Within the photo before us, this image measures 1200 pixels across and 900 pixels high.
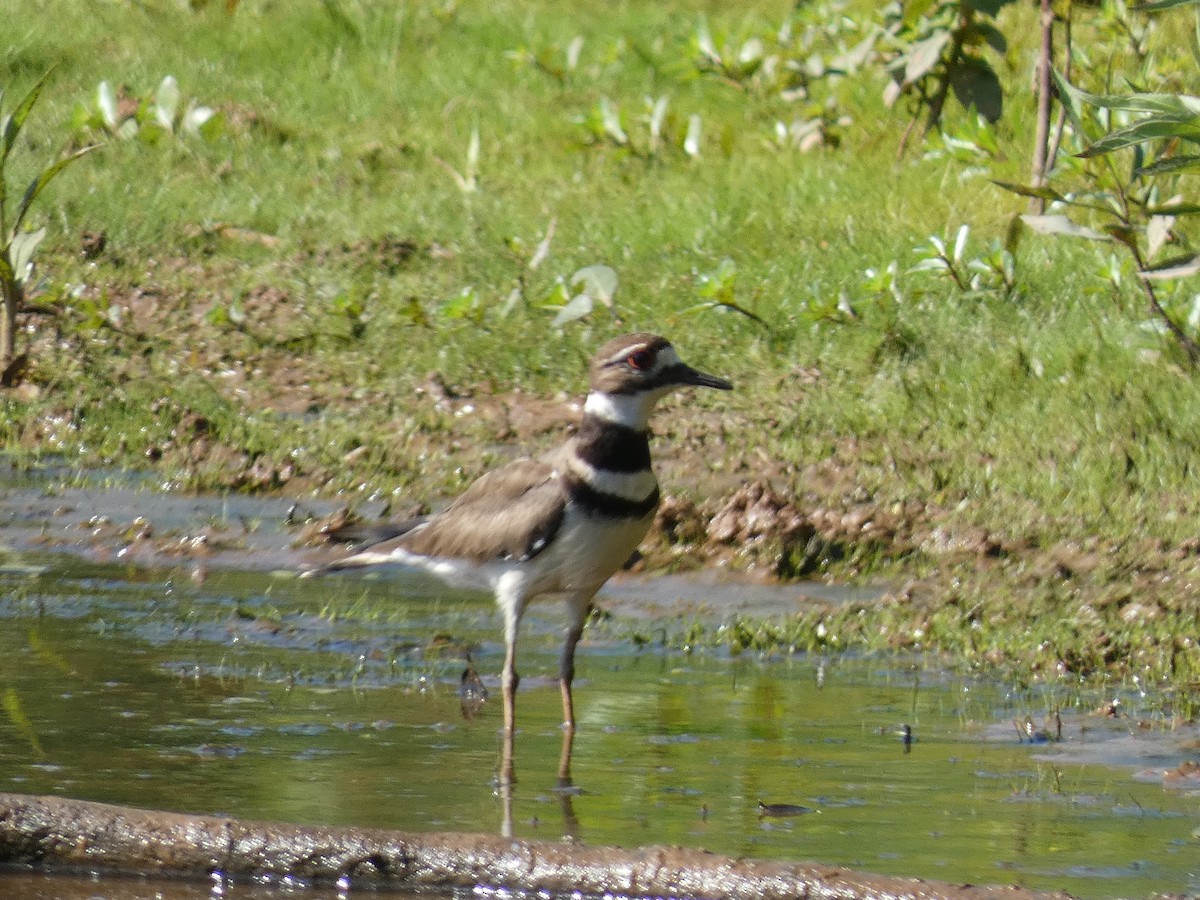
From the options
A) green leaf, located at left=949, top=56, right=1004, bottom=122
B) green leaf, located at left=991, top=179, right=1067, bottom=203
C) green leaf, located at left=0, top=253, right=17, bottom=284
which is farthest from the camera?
green leaf, located at left=949, top=56, right=1004, bottom=122

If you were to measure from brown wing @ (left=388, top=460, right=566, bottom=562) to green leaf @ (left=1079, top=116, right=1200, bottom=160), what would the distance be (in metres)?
1.85

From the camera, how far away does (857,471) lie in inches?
339

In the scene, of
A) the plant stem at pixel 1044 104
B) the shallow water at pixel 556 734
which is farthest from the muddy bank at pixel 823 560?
the plant stem at pixel 1044 104

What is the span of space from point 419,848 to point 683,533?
12.8ft

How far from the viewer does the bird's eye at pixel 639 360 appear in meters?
6.51

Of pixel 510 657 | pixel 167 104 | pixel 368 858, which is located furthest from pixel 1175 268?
pixel 167 104

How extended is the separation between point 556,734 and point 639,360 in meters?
1.27

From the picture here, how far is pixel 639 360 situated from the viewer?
21.4 feet

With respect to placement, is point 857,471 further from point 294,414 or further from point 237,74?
point 237,74

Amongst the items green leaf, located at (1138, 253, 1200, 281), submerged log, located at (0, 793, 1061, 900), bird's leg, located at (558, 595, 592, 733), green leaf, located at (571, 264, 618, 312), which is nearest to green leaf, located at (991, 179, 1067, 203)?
green leaf, located at (1138, 253, 1200, 281)

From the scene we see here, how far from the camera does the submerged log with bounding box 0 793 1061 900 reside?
160 inches

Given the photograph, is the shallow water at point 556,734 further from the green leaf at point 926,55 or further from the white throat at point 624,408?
the green leaf at point 926,55

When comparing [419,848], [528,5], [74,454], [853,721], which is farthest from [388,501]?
[528,5]

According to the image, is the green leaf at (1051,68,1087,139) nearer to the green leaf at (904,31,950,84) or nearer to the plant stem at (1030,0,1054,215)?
the plant stem at (1030,0,1054,215)
